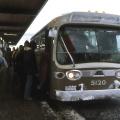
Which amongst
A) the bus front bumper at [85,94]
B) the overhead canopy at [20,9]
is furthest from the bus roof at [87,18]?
the overhead canopy at [20,9]

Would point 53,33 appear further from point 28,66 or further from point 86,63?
point 28,66

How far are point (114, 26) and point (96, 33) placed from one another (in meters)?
0.55

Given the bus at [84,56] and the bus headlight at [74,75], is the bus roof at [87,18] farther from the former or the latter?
the bus headlight at [74,75]

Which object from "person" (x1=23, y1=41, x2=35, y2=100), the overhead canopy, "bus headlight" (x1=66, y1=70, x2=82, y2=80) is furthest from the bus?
the overhead canopy

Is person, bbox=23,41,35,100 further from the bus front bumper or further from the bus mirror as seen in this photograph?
the bus front bumper

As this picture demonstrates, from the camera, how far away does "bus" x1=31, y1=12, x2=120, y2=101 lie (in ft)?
43.4

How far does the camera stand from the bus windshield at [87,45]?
44.2 ft

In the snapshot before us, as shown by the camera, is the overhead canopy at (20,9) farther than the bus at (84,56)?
Yes

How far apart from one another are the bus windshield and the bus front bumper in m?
0.85

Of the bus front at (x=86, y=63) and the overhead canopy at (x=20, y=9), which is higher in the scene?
the overhead canopy at (x=20, y=9)

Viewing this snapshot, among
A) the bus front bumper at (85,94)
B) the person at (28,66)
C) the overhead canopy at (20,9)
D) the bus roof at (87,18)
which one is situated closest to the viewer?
the bus front bumper at (85,94)

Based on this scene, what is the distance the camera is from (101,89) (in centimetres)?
1343

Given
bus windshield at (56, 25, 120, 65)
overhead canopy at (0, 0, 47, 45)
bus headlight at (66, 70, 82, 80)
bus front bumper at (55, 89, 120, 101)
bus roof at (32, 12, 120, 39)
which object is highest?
overhead canopy at (0, 0, 47, 45)

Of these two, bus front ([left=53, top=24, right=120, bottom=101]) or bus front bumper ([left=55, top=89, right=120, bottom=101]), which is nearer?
bus front bumper ([left=55, top=89, right=120, bottom=101])
